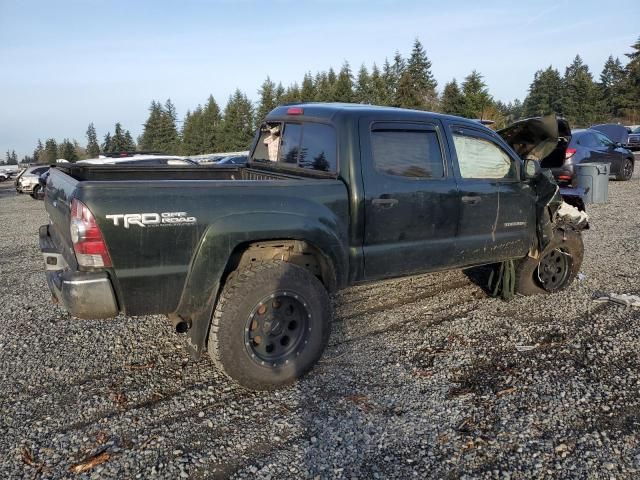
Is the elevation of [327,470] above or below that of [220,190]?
below

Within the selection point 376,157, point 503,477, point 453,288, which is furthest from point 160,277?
point 453,288

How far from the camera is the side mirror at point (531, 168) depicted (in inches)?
195

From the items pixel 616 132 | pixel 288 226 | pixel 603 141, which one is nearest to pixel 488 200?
pixel 288 226

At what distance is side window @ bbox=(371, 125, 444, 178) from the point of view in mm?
4115

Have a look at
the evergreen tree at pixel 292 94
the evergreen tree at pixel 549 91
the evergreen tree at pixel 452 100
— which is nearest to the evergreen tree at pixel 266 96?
the evergreen tree at pixel 292 94

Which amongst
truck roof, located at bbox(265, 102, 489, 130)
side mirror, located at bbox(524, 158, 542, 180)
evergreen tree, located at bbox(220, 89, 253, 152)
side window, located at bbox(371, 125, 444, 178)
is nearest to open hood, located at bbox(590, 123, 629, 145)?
side mirror, located at bbox(524, 158, 542, 180)

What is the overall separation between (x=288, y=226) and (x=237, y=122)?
205 feet

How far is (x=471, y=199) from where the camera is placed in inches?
179

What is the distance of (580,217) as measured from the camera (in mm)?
5816

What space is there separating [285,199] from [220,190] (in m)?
0.47

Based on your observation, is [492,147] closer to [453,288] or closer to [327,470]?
[453,288]

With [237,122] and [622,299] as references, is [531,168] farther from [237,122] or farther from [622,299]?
[237,122]

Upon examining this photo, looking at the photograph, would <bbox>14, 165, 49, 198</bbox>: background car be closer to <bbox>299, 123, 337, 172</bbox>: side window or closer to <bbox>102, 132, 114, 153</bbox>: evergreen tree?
<bbox>299, 123, 337, 172</bbox>: side window

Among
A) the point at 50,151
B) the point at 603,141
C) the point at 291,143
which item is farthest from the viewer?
the point at 50,151
